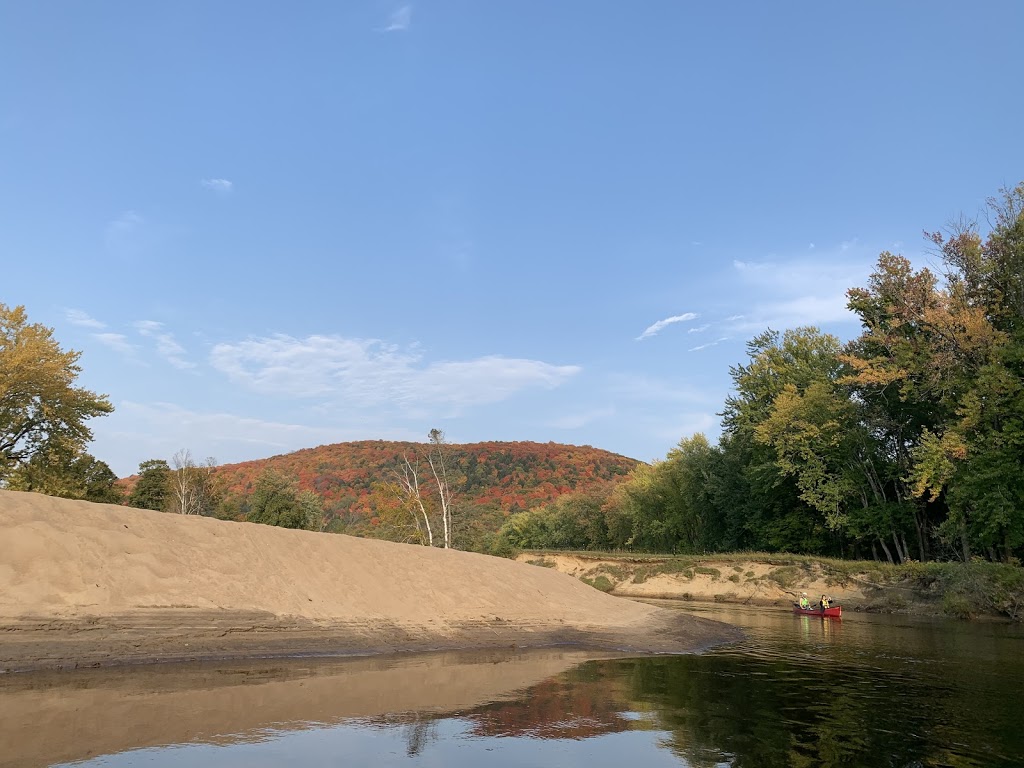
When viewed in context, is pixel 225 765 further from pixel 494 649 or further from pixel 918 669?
pixel 918 669

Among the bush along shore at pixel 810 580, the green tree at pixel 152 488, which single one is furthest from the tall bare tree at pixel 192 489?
the bush along shore at pixel 810 580

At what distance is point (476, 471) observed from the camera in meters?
160

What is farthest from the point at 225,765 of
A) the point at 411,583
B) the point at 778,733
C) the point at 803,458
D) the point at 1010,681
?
the point at 803,458

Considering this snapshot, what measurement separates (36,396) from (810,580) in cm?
5497

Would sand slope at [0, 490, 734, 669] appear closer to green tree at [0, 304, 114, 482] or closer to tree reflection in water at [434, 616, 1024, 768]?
tree reflection in water at [434, 616, 1024, 768]

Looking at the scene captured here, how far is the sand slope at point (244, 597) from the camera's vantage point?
1484 centimetres

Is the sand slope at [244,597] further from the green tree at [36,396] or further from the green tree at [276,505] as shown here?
the green tree at [276,505]

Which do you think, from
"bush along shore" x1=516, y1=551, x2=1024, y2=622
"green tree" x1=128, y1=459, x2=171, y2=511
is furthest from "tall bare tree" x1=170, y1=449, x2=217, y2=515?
"bush along shore" x1=516, y1=551, x2=1024, y2=622

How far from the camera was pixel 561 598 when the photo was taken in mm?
25891

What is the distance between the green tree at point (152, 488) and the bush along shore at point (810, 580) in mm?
37923

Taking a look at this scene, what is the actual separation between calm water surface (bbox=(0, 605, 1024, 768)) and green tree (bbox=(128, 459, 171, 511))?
6124 centimetres

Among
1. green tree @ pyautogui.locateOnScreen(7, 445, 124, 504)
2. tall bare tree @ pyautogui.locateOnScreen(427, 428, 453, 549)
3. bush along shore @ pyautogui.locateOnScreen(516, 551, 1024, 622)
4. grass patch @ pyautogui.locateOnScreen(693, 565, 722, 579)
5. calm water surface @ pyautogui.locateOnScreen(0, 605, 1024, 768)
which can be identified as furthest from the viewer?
tall bare tree @ pyautogui.locateOnScreen(427, 428, 453, 549)

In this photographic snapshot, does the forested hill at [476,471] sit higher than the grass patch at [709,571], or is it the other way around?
the forested hill at [476,471]

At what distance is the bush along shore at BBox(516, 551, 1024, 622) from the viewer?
3400 centimetres
